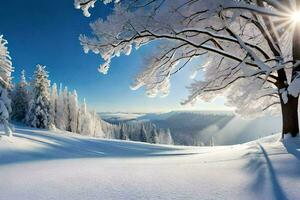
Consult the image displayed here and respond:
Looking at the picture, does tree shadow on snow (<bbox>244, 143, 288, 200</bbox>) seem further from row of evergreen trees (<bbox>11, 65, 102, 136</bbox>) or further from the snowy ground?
row of evergreen trees (<bbox>11, 65, 102, 136</bbox>)

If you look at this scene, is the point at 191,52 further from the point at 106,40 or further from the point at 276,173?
the point at 276,173

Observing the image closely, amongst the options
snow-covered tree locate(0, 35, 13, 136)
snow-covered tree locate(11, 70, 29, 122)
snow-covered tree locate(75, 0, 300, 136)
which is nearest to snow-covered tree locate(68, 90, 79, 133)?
snow-covered tree locate(11, 70, 29, 122)

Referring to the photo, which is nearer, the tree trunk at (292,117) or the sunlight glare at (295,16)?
the sunlight glare at (295,16)

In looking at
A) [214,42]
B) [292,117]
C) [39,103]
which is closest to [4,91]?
[214,42]

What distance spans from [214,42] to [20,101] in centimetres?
4904

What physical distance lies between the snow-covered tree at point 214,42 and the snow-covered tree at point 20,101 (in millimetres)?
45604

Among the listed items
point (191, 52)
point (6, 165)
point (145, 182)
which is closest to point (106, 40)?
point (191, 52)

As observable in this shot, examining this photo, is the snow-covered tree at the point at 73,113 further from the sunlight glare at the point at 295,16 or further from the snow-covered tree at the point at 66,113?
the sunlight glare at the point at 295,16

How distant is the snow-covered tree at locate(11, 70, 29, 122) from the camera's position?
173 ft

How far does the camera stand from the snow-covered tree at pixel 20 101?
52722 mm

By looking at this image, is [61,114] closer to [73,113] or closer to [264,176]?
[73,113]

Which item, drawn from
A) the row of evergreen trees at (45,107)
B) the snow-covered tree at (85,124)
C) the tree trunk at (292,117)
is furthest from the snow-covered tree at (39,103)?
the tree trunk at (292,117)

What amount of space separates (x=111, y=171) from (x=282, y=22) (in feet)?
19.7

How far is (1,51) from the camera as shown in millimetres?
14766
